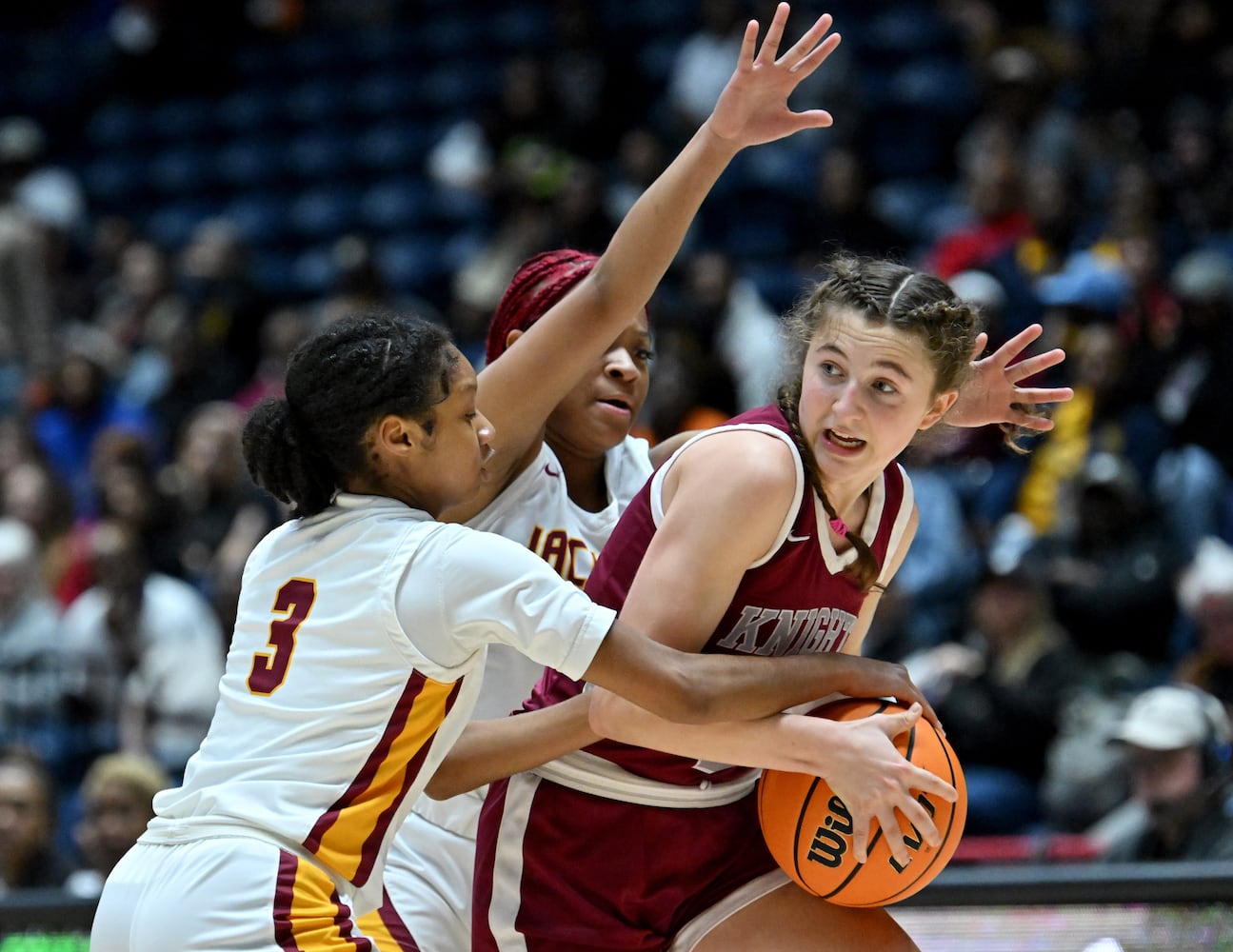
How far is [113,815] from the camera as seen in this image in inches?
191

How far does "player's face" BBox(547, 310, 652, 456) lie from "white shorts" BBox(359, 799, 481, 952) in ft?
2.40

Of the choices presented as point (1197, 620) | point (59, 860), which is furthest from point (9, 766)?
point (1197, 620)

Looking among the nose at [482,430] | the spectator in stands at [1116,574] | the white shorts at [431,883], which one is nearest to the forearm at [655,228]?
the nose at [482,430]

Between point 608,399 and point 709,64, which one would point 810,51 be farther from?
point 709,64

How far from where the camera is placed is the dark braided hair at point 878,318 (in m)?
2.49

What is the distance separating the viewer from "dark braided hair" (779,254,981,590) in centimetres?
249

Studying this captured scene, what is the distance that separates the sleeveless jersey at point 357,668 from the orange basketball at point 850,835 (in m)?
0.45

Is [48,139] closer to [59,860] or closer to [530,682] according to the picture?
[59,860]

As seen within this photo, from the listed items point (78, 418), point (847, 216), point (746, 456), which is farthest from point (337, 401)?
point (78, 418)

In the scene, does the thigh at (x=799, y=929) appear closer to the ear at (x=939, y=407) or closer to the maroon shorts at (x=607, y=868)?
the maroon shorts at (x=607, y=868)

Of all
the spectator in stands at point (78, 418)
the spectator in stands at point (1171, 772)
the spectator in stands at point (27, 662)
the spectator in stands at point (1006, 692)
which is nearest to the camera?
the spectator in stands at point (1171, 772)

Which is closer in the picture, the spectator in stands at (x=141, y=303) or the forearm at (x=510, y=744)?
the forearm at (x=510, y=744)

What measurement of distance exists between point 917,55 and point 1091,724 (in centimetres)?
488

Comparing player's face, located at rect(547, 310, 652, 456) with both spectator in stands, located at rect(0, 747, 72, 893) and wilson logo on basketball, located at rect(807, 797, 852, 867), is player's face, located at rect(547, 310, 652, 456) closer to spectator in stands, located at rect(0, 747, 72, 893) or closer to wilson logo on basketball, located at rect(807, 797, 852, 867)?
wilson logo on basketball, located at rect(807, 797, 852, 867)
